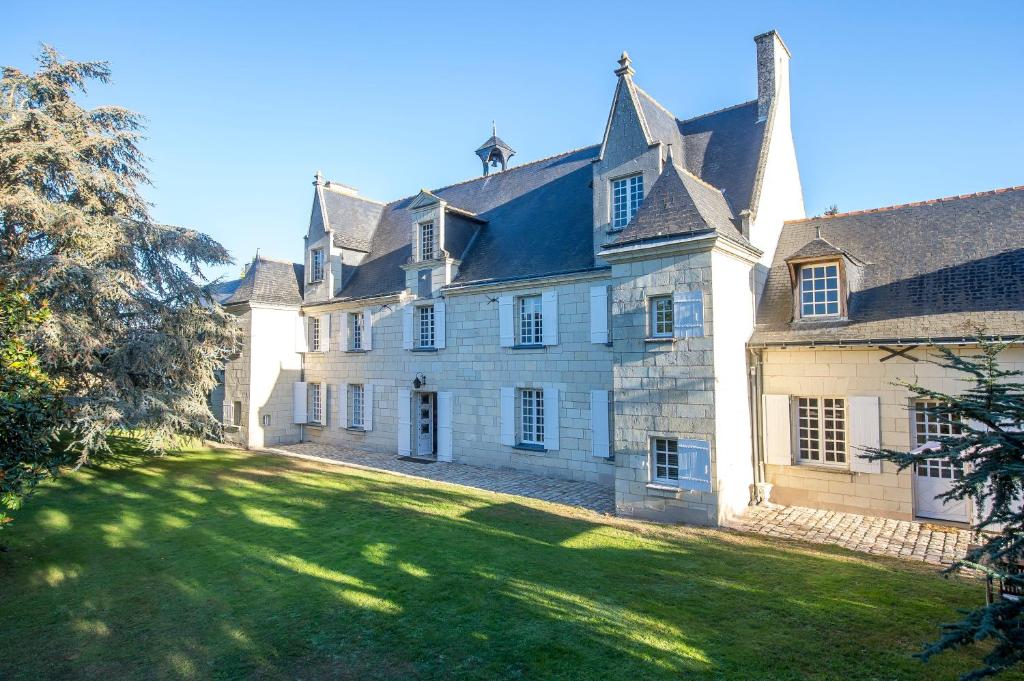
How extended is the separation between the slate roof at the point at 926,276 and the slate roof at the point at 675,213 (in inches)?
102

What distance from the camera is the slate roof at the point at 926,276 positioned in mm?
10398

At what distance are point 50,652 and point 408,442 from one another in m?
12.2

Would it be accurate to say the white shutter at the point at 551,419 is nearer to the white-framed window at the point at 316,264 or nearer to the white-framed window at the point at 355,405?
the white-framed window at the point at 355,405

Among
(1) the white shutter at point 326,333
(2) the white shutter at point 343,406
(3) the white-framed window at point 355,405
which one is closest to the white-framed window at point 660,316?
(3) the white-framed window at point 355,405

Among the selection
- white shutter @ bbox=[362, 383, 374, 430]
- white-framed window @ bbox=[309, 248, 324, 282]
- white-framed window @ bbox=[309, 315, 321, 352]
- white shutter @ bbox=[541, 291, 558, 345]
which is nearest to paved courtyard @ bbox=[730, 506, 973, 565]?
white shutter @ bbox=[541, 291, 558, 345]

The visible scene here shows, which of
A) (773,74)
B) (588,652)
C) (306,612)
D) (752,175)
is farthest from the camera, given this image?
(773,74)

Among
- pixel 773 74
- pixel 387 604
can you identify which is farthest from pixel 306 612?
pixel 773 74

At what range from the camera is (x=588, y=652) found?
5.88 metres

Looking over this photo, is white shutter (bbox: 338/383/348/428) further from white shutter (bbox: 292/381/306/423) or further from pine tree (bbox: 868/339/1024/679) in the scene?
pine tree (bbox: 868/339/1024/679)

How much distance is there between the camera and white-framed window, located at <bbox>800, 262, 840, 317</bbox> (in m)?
11.8

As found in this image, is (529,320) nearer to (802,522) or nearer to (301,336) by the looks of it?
(802,522)

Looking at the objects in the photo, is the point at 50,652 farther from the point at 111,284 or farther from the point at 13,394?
the point at 111,284

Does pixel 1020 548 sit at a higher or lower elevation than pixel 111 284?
lower

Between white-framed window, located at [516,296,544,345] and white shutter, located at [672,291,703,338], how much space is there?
5.14 m
